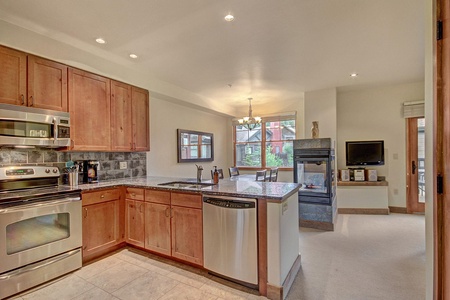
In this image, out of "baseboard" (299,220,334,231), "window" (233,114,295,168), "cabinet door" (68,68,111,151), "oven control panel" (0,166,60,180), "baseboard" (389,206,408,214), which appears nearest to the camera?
"oven control panel" (0,166,60,180)

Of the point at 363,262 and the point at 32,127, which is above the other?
the point at 32,127

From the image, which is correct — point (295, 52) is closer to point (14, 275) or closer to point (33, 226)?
point (33, 226)

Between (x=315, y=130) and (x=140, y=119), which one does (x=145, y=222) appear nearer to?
(x=140, y=119)

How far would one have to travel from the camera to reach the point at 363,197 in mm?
4918

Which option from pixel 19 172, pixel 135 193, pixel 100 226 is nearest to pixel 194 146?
pixel 135 193

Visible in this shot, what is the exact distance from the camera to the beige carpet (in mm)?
2191

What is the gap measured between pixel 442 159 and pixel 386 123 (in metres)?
4.68

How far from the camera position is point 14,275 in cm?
215

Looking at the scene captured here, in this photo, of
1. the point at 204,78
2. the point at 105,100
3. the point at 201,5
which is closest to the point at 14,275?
the point at 105,100

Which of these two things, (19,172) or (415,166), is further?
(415,166)

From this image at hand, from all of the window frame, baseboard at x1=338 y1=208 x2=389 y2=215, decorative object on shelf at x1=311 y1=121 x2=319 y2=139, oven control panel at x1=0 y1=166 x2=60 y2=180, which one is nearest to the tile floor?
oven control panel at x1=0 y1=166 x2=60 y2=180

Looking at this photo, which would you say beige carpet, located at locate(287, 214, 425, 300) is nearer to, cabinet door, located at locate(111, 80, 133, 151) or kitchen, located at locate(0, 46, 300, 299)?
kitchen, located at locate(0, 46, 300, 299)

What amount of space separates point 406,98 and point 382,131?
2.61 feet

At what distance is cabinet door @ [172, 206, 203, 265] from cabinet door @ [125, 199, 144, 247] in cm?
58
